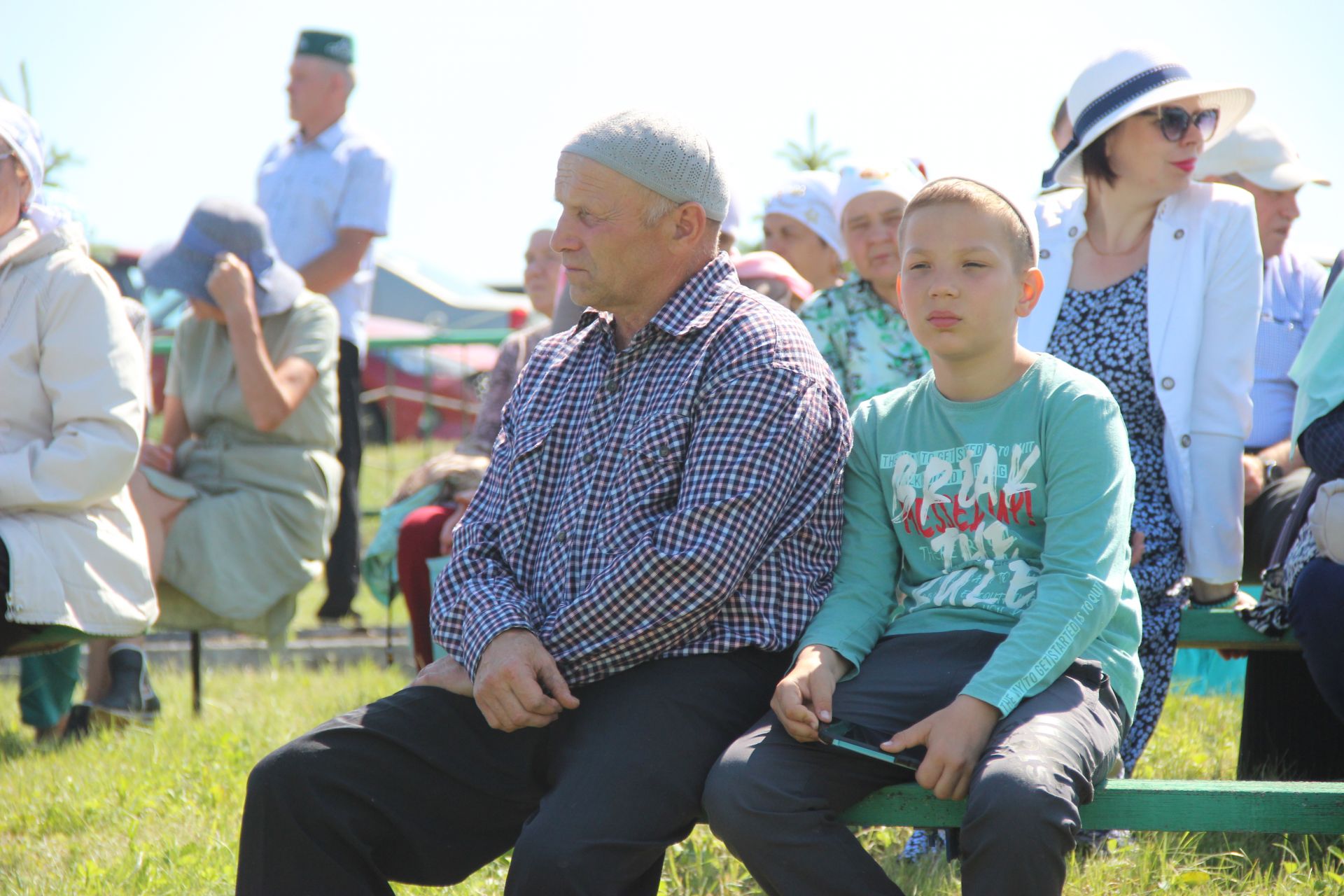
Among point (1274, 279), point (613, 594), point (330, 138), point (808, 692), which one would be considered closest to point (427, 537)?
point (613, 594)

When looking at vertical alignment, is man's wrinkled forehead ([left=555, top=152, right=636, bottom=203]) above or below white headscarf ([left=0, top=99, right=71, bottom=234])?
above

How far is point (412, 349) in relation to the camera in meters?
10.6

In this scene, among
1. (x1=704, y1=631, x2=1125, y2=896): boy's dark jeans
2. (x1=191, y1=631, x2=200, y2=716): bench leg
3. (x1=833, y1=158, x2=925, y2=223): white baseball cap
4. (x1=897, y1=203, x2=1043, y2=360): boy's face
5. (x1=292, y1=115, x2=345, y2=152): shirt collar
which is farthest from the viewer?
(x1=292, y1=115, x2=345, y2=152): shirt collar

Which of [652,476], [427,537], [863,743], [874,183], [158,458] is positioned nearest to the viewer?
[863,743]

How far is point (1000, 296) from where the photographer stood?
258 cm

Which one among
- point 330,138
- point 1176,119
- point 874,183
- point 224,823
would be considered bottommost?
point 224,823

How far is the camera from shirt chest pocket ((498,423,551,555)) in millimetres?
2797

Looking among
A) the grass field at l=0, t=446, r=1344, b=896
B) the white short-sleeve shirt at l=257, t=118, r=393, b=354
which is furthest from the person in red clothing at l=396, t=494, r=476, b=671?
the white short-sleeve shirt at l=257, t=118, r=393, b=354

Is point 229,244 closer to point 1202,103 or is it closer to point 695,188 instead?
point 695,188

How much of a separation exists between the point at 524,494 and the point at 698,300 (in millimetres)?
546

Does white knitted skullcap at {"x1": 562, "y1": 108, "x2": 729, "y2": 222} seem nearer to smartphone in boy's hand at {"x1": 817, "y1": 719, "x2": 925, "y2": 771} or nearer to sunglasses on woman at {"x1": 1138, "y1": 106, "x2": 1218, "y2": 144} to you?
smartphone in boy's hand at {"x1": 817, "y1": 719, "x2": 925, "y2": 771}

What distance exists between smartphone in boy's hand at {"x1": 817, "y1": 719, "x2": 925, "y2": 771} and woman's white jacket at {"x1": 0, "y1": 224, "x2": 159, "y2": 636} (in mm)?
2378

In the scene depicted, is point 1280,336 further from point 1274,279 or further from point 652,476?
point 652,476

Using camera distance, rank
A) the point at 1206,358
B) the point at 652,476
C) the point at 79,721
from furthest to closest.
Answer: the point at 79,721, the point at 1206,358, the point at 652,476
